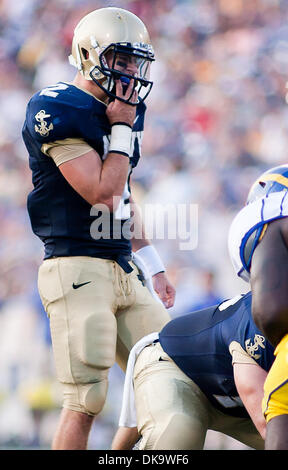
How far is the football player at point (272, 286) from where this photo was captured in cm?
119

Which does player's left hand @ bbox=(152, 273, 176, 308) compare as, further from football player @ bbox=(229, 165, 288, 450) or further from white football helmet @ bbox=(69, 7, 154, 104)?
football player @ bbox=(229, 165, 288, 450)

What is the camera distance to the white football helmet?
2170 mm

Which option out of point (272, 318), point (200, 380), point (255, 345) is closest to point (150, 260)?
point (200, 380)

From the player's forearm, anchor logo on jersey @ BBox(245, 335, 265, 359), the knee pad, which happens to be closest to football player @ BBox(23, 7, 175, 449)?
the knee pad

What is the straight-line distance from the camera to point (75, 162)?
6.64 feet

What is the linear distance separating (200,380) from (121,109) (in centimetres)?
87

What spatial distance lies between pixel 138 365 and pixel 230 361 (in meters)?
0.24

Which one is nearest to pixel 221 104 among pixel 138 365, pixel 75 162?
pixel 75 162

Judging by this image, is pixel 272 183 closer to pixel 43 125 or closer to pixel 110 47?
pixel 43 125

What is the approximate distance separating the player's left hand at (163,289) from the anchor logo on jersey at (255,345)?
1.00m

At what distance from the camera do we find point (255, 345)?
1.42 meters

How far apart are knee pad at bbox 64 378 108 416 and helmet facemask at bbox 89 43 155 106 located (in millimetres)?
795

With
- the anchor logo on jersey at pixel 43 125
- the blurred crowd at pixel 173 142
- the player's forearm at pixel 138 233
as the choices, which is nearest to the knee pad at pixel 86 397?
the player's forearm at pixel 138 233

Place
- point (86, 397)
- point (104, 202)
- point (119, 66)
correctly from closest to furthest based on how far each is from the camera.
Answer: point (86, 397), point (104, 202), point (119, 66)
